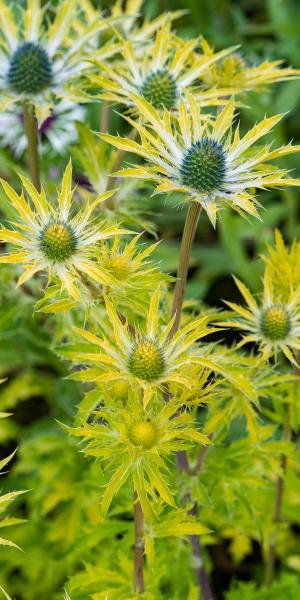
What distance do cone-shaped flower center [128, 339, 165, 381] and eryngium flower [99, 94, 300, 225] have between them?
0.19m

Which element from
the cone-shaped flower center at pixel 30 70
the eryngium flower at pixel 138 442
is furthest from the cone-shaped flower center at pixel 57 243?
the cone-shaped flower center at pixel 30 70

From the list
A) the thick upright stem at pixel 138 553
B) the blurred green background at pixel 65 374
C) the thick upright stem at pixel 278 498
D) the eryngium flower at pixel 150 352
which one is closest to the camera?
the eryngium flower at pixel 150 352

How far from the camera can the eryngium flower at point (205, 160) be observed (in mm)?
923

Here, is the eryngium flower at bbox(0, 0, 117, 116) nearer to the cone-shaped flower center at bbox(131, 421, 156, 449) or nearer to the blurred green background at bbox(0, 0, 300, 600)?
the blurred green background at bbox(0, 0, 300, 600)

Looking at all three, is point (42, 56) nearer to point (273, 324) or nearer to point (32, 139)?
point (32, 139)

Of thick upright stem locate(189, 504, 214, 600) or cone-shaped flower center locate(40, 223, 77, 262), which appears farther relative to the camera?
thick upright stem locate(189, 504, 214, 600)

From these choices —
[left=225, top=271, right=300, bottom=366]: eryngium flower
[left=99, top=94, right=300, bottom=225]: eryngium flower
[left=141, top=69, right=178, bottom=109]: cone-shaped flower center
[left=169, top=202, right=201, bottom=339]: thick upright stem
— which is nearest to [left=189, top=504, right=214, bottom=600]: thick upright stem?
[left=225, top=271, right=300, bottom=366]: eryngium flower

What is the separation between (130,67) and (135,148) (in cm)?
38

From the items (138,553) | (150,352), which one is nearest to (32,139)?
(150,352)

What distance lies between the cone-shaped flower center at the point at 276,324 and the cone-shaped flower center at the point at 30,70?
593 millimetres

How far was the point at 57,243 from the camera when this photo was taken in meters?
0.97

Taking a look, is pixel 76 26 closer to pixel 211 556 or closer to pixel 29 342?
pixel 29 342

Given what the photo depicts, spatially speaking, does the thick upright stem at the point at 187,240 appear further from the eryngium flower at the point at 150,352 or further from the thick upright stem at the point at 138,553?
the thick upright stem at the point at 138,553

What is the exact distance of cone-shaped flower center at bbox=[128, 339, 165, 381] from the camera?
0.93m
